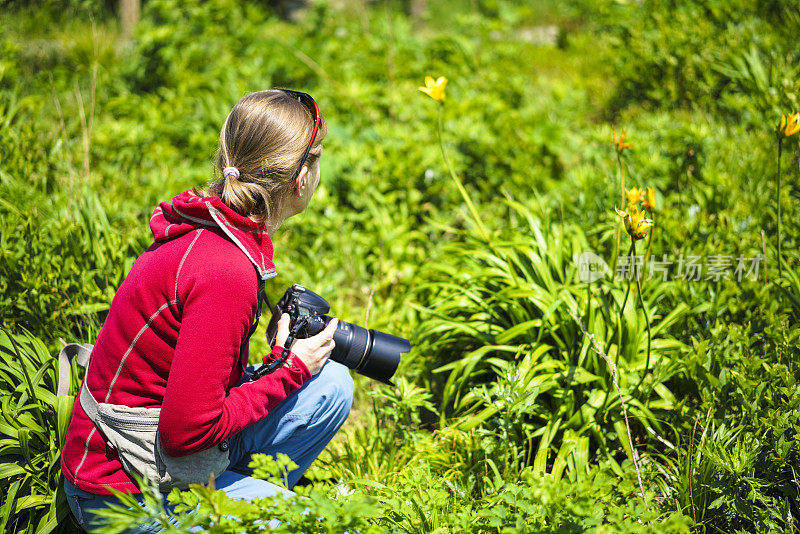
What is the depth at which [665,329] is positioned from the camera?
241 centimetres

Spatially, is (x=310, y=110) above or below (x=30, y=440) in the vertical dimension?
above

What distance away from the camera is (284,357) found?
1.71m

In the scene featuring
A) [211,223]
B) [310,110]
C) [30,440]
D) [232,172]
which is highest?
[310,110]

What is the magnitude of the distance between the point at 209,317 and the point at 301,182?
494mm

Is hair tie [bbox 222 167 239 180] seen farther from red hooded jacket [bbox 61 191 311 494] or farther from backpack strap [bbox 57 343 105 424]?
backpack strap [bbox 57 343 105 424]

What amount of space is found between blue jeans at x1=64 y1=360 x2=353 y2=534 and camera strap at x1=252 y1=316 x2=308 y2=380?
232mm

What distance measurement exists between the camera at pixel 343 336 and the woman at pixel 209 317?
42mm

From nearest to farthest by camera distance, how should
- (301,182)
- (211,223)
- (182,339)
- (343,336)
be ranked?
(182,339)
(211,223)
(301,182)
(343,336)

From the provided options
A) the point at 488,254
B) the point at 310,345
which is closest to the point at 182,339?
the point at 310,345

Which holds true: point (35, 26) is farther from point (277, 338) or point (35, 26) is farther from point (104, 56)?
point (277, 338)

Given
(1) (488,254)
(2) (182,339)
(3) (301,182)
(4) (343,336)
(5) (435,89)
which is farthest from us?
(1) (488,254)

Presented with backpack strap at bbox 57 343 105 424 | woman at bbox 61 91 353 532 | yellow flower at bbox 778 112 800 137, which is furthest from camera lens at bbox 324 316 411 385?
yellow flower at bbox 778 112 800 137

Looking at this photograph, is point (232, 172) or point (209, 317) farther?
point (232, 172)

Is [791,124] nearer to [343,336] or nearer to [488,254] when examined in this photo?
[488,254]
